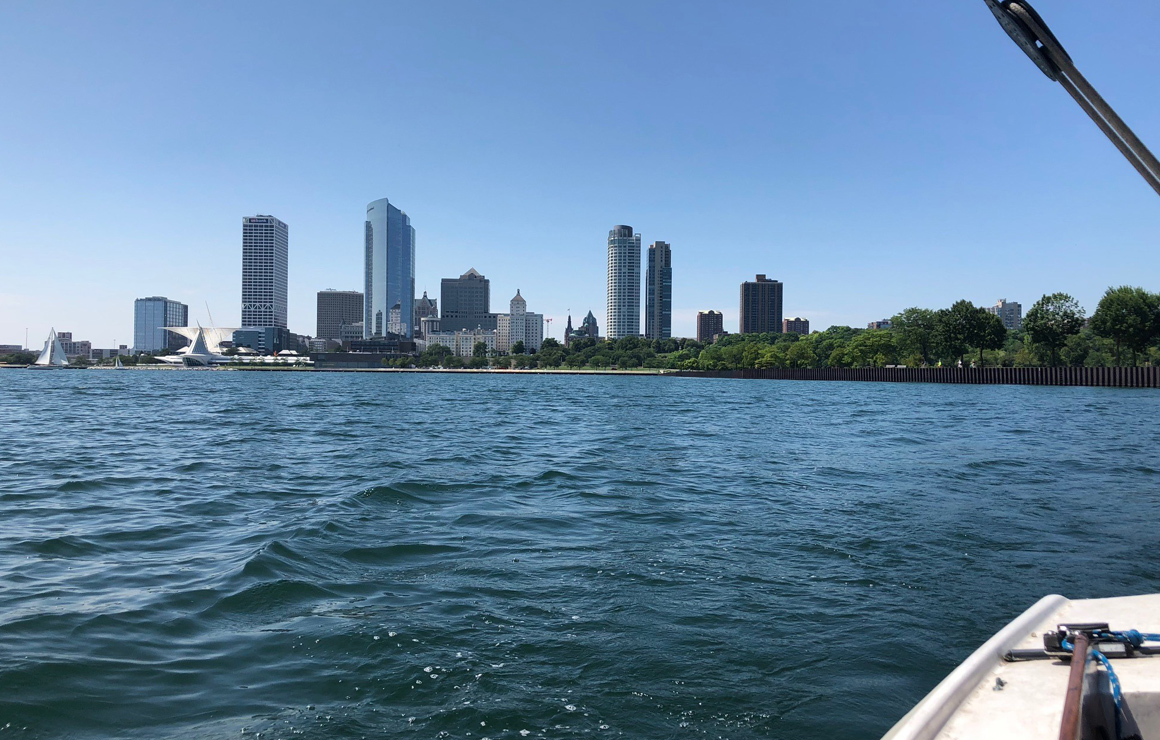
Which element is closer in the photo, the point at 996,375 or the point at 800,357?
the point at 996,375

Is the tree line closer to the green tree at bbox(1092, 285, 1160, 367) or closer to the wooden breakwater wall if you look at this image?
the green tree at bbox(1092, 285, 1160, 367)

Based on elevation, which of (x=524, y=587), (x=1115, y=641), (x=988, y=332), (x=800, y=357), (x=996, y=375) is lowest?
(x=524, y=587)

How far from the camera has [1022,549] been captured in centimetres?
961

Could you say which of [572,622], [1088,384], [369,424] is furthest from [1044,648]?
[1088,384]

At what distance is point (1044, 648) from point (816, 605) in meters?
3.48

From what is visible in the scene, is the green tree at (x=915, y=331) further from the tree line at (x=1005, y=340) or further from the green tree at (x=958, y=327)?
the green tree at (x=958, y=327)

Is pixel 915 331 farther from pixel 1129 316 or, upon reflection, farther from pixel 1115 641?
pixel 1115 641

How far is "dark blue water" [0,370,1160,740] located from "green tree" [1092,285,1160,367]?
82.2m

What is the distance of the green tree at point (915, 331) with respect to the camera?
12606 cm

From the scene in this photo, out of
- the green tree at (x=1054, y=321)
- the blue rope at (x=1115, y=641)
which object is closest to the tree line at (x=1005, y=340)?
the green tree at (x=1054, y=321)

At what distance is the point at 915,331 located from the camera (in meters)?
127

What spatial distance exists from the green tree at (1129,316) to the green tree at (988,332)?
24.8 m

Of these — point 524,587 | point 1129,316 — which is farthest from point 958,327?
point 524,587

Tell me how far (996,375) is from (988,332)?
18.9 meters
